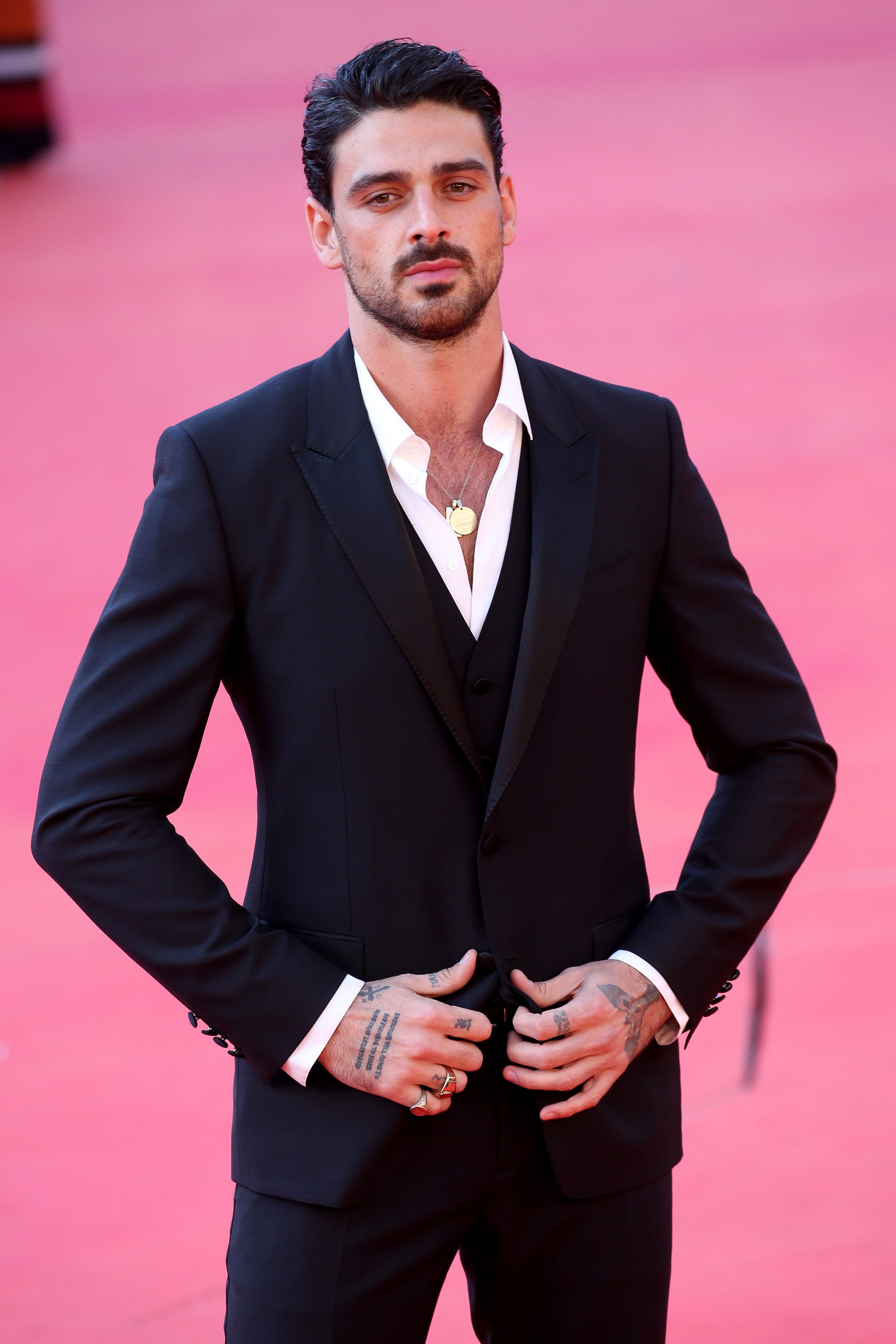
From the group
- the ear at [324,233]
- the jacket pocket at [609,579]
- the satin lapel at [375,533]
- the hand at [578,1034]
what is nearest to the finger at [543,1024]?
the hand at [578,1034]

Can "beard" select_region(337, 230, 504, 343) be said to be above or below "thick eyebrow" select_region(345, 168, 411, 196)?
below

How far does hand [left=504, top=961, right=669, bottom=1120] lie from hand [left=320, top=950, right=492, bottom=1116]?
47mm

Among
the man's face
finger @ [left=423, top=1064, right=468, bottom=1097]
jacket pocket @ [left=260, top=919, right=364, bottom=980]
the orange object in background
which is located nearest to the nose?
Result: the man's face

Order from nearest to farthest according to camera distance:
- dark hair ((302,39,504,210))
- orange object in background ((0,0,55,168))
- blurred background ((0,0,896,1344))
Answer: dark hair ((302,39,504,210)) < blurred background ((0,0,896,1344)) < orange object in background ((0,0,55,168))

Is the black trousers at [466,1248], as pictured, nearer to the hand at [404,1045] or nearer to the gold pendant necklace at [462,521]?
the hand at [404,1045]

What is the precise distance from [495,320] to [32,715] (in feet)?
9.56

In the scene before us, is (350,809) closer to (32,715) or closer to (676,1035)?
(676,1035)

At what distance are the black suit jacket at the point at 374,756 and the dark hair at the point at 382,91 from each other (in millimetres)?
206

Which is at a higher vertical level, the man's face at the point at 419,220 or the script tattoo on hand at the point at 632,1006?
the man's face at the point at 419,220

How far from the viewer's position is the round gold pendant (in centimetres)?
144

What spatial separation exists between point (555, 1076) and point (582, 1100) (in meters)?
0.04

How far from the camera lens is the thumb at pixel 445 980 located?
1.36m

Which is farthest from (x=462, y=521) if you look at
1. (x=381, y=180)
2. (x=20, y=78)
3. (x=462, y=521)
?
(x=20, y=78)

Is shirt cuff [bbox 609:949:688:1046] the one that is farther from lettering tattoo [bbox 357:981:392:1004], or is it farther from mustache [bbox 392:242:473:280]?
mustache [bbox 392:242:473:280]
